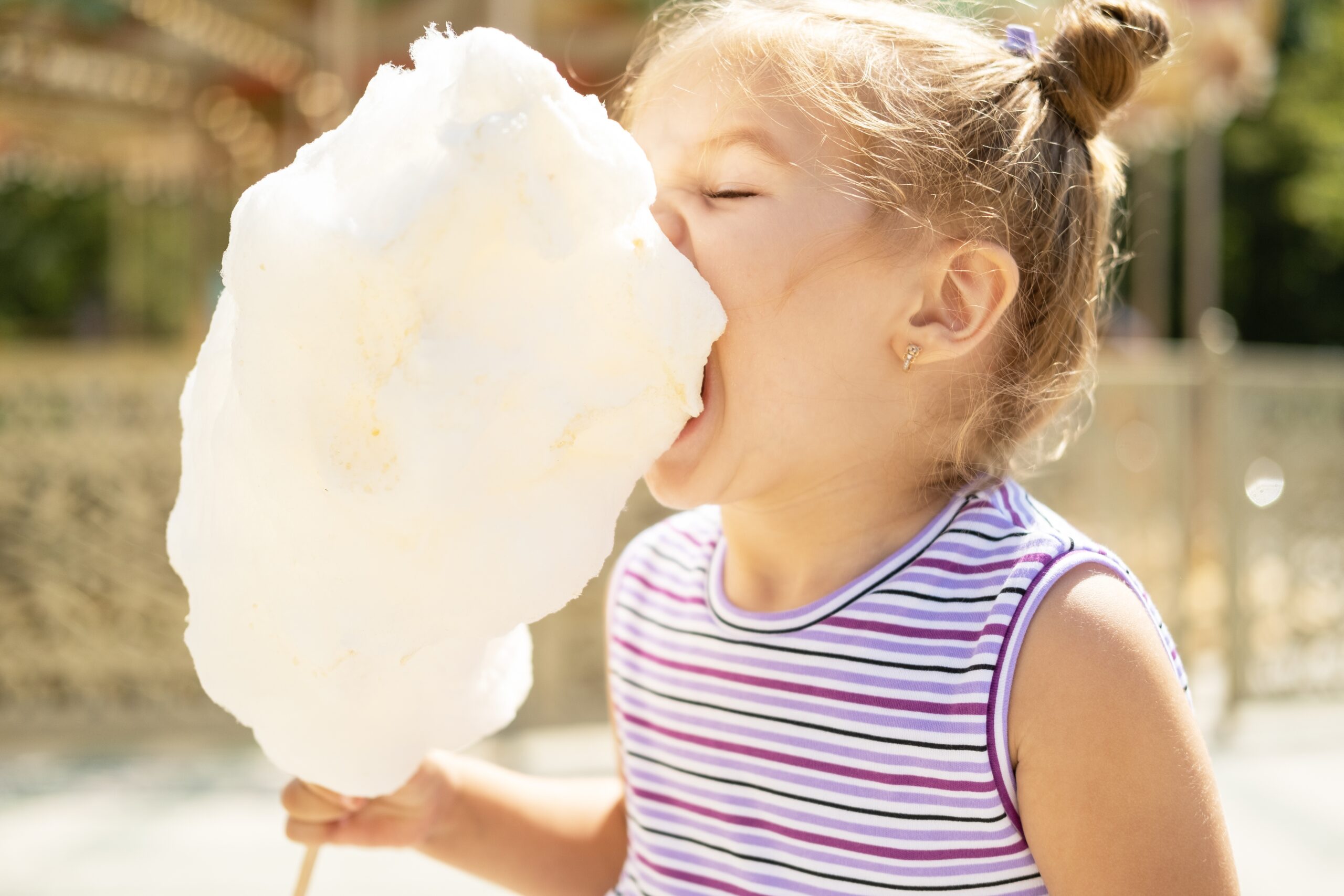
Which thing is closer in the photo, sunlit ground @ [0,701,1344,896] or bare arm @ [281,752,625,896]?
bare arm @ [281,752,625,896]

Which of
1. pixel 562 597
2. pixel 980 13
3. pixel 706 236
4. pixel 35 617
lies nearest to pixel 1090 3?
pixel 980 13

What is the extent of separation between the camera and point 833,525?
128 centimetres

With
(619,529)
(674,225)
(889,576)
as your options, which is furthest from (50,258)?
(889,576)

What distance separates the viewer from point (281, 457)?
1.06m

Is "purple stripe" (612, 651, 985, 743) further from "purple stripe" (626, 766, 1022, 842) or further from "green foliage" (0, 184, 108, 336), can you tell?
"green foliage" (0, 184, 108, 336)

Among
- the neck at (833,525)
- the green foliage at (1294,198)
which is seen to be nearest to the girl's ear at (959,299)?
the neck at (833,525)

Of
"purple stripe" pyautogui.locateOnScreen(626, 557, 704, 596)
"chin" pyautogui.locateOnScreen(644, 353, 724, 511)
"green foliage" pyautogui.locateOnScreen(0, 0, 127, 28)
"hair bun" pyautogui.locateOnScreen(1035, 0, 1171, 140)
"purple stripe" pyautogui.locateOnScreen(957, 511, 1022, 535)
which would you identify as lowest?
"purple stripe" pyautogui.locateOnScreen(626, 557, 704, 596)

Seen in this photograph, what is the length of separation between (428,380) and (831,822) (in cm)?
59

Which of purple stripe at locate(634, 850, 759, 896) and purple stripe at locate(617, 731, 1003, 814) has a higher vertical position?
purple stripe at locate(617, 731, 1003, 814)

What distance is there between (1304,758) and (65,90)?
7513 mm

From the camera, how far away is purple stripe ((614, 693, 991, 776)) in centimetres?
111

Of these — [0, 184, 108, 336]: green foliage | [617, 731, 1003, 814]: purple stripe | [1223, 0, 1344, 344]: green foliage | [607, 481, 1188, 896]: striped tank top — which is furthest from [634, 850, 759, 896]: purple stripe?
[1223, 0, 1344, 344]: green foliage

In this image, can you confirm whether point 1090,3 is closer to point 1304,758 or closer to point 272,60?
point 1304,758

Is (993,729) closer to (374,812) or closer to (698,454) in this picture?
(698,454)
